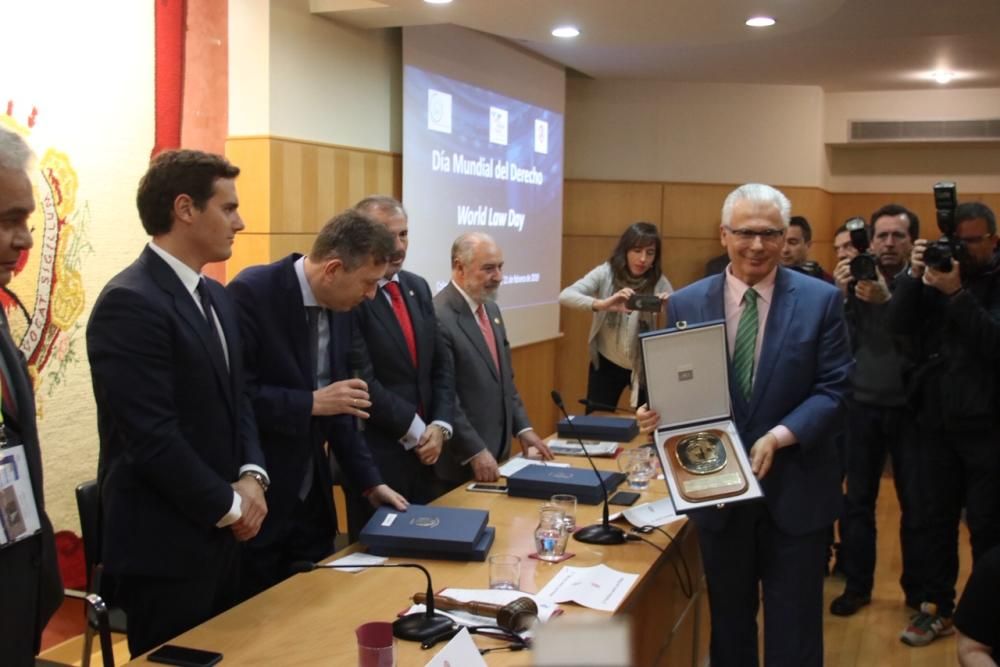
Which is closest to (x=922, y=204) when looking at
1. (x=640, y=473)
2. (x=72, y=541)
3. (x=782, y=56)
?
(x=782, y=56)

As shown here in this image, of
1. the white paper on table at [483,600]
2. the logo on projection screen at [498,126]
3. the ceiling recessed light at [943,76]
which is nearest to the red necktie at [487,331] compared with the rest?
the white paper on table at [483,600]

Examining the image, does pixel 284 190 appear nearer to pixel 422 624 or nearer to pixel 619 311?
pixel 619 311

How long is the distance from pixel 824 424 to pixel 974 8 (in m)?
3.98

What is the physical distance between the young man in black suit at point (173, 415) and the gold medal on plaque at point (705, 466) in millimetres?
1049

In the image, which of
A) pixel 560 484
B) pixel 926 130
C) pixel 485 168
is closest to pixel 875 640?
pixel 560 484

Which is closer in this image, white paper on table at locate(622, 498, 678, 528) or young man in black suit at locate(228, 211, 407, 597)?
young man in black suit at locate(228, 211, 407, 597)

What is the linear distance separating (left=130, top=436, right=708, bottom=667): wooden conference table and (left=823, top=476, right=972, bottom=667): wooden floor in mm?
1025

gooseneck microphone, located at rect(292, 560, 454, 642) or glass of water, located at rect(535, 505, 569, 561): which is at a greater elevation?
glass of water, located at rect(535, 505, 569, 561)

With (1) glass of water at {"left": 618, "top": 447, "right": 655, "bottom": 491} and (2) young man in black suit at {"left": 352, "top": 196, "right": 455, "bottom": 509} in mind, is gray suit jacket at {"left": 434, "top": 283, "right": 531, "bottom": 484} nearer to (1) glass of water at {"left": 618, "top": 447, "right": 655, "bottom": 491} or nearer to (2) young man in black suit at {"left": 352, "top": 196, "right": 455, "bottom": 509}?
(2) young man in black suit at {"left": 352, "top": 196, "right": 455, "bottom": 509}

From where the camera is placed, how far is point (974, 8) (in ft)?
17.2

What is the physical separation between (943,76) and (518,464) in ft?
20.3

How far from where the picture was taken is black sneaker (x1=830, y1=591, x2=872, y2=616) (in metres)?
4.09

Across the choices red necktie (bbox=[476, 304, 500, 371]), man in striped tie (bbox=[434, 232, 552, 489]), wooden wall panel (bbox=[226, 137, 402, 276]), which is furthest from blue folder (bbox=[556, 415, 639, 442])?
wooden wall panel (bbox=[226, 137, 402, 276])

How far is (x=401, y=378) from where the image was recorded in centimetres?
314
